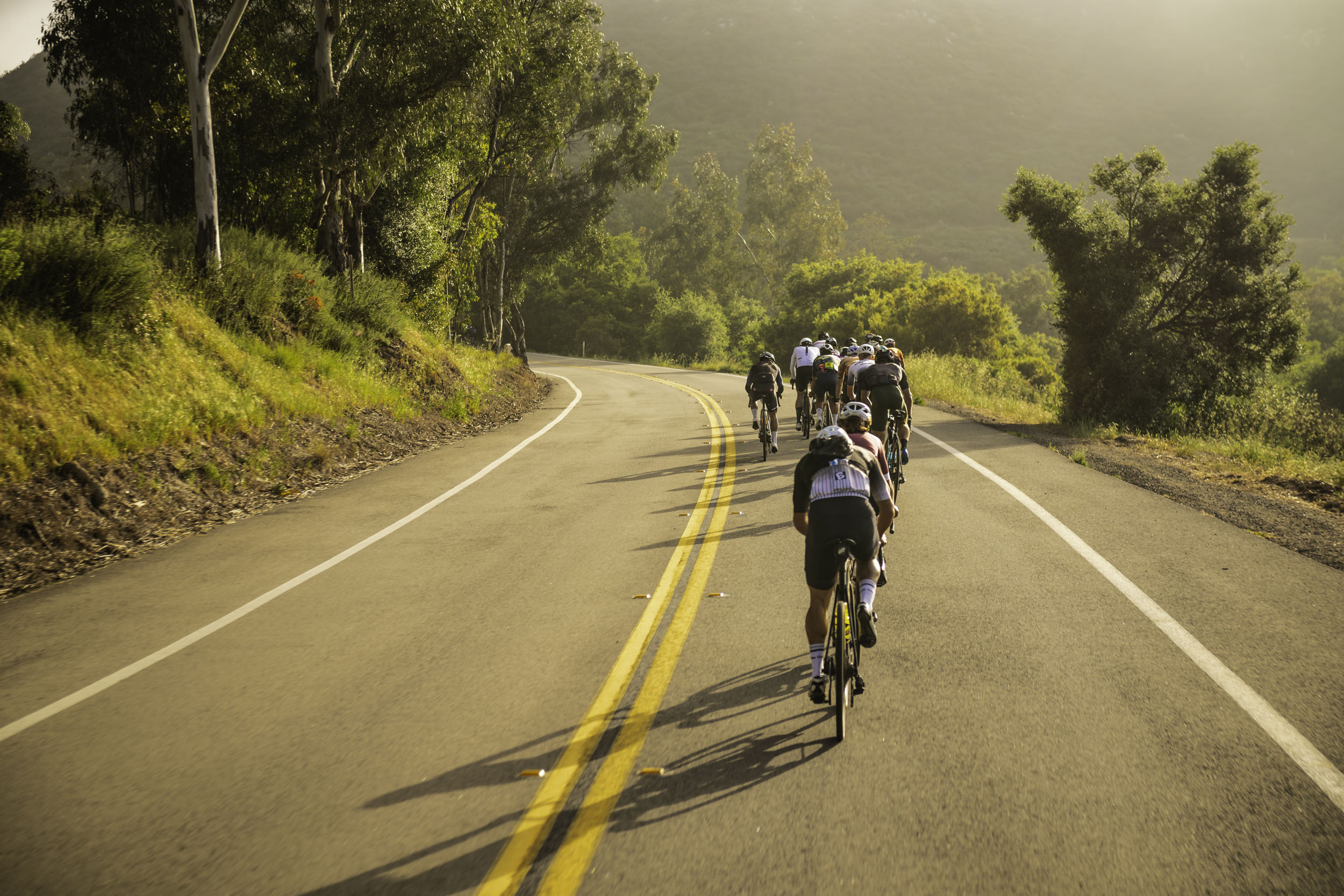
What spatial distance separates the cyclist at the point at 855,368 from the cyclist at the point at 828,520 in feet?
21.3

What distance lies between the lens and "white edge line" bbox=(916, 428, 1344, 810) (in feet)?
13.3

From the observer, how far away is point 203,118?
14.4m

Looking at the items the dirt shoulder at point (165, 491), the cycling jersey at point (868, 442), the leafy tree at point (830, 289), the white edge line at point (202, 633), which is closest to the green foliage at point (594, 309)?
the leafy tree at point (830, 289)

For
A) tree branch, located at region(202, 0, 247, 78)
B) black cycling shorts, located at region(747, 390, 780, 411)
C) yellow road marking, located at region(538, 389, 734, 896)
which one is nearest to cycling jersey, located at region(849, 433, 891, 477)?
yellow road marking, located at region(538, 389, 734, 896)

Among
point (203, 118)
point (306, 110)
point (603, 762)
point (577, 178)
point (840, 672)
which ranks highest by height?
point (577, 178)

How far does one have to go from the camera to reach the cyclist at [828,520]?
15.9 feet

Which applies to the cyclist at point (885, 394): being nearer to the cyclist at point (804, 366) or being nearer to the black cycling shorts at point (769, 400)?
the black cycling shorts at point (769, 400)

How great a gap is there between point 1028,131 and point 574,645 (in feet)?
643

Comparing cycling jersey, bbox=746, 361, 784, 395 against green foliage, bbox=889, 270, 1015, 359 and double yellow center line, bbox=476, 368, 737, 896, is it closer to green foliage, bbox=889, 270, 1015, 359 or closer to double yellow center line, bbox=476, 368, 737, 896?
double yellow center line, bbox=476, 368, 737, 896

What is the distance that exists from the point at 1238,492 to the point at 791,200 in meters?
67.2

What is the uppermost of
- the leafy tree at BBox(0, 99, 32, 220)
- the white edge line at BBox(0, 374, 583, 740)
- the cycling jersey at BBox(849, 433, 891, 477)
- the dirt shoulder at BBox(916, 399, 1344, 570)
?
the leafy tree at BBox(0, 99, 32, 220)

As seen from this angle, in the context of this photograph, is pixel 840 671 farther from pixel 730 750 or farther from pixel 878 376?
pixel 878 376

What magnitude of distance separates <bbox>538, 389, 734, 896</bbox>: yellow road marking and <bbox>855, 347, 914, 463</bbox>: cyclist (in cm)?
439

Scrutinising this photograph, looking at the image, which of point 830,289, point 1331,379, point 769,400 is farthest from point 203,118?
point 1331,379
